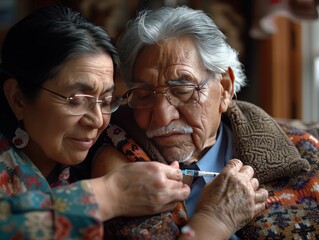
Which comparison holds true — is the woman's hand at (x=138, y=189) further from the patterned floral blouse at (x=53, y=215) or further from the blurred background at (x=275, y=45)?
the blurred background at (x=275, y=45)

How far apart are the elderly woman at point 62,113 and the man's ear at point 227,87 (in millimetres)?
430

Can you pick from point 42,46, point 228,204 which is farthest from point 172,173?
point 42,46

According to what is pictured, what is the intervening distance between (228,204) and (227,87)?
0.53m

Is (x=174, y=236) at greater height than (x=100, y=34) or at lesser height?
lesser

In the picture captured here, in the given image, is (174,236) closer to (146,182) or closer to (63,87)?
(146,182)

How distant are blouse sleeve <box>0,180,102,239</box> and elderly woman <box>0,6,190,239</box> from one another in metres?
0.05

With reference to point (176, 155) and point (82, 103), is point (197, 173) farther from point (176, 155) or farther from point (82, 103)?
point (82, 103)

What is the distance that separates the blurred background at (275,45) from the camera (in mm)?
3357

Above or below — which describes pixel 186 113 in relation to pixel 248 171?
above

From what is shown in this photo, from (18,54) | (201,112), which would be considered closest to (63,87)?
(18,54)

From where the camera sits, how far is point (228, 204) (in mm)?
1428

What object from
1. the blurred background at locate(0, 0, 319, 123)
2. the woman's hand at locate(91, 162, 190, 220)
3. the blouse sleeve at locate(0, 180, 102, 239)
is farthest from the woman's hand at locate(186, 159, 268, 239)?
the blurred background at locate(0, 0, 319, 123)

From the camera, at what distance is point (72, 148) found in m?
1.49

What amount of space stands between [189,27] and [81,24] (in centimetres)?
39
